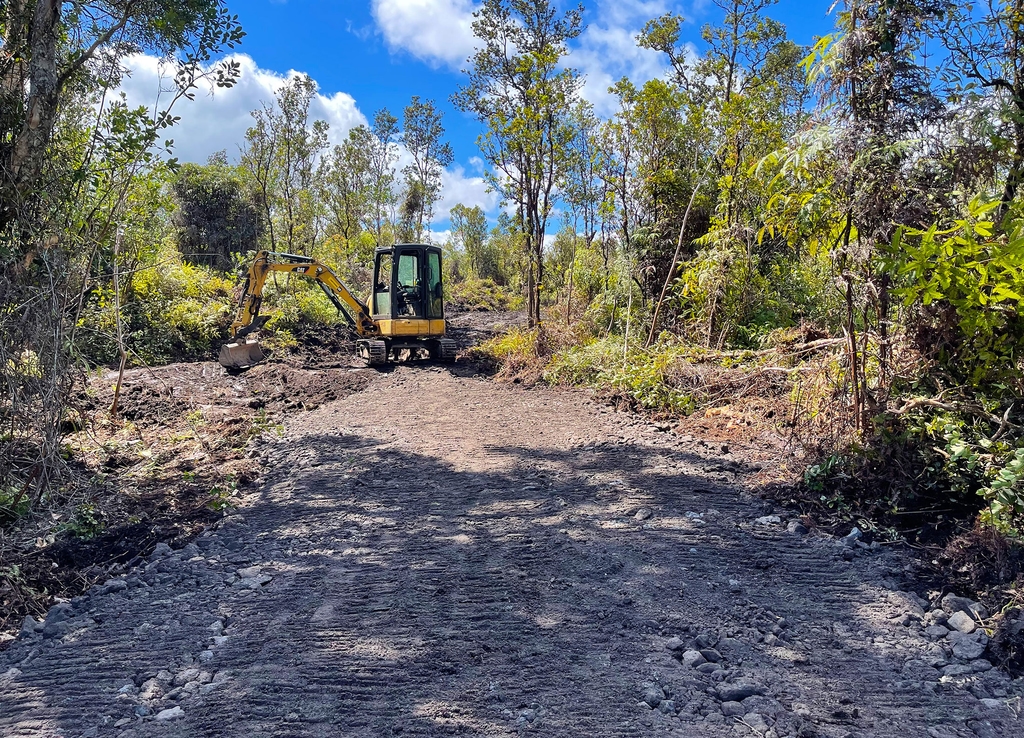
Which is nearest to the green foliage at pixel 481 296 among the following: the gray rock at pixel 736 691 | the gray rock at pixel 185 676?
the gray rock at pixel 185 676

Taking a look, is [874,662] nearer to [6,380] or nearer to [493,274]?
[6,380]

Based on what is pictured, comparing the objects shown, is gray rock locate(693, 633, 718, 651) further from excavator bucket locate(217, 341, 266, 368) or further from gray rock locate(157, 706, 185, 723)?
excavator bucket locate(217, 341, 266, 368)

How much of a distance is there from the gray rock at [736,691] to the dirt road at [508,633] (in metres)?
0.01

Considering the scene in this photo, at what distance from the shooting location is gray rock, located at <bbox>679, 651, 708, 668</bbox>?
2.77 meters

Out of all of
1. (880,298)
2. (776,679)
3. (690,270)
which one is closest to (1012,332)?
(880,298)

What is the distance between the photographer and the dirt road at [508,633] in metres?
2.46

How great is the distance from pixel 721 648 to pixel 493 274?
40978 millimetres

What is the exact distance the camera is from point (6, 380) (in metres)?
4.13

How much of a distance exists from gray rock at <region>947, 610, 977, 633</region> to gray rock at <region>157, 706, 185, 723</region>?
352cm

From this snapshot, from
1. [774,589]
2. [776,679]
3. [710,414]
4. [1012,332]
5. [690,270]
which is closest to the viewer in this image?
[776,679]

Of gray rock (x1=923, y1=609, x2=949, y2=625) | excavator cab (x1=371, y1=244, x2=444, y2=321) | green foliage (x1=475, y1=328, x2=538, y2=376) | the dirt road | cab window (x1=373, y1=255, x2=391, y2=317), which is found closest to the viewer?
the dirt road

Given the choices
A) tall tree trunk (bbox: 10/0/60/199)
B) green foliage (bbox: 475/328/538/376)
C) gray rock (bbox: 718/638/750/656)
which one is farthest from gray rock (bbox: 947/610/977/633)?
green foliage (bbox: 475/328/538/376)

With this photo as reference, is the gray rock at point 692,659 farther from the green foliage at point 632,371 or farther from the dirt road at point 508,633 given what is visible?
the green foliage at point 632,371

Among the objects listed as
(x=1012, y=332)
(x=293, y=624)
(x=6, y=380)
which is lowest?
(x=293, y=624)
